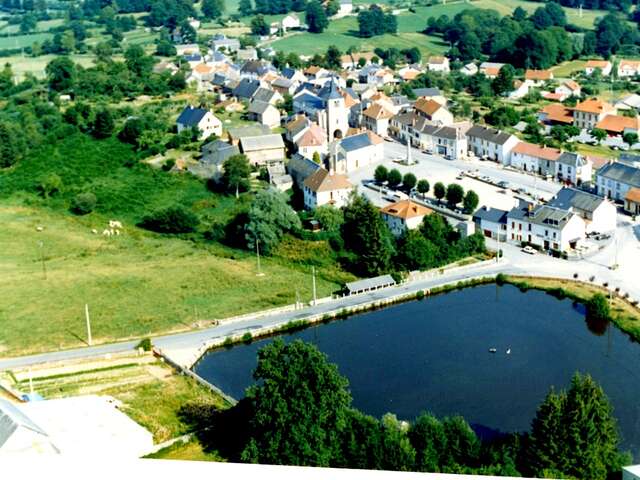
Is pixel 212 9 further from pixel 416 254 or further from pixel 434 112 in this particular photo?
pixel 416 254

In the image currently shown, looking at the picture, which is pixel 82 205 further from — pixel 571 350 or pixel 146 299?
pixel 571 350

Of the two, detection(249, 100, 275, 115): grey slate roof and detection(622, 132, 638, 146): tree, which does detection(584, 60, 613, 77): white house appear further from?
detection(249, 100, 275, 115): grey slate roof

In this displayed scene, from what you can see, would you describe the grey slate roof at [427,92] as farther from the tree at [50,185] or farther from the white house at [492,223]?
the tree at [50,185]

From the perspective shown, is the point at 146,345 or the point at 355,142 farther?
the point at 355,142

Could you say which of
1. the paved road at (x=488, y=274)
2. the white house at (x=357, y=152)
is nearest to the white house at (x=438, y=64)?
the white house at (x=357, y=152)

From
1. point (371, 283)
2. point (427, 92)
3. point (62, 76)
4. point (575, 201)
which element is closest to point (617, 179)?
point (575, 201)

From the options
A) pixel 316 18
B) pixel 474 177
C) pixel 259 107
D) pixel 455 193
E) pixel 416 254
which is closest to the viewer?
pixel 416 254
